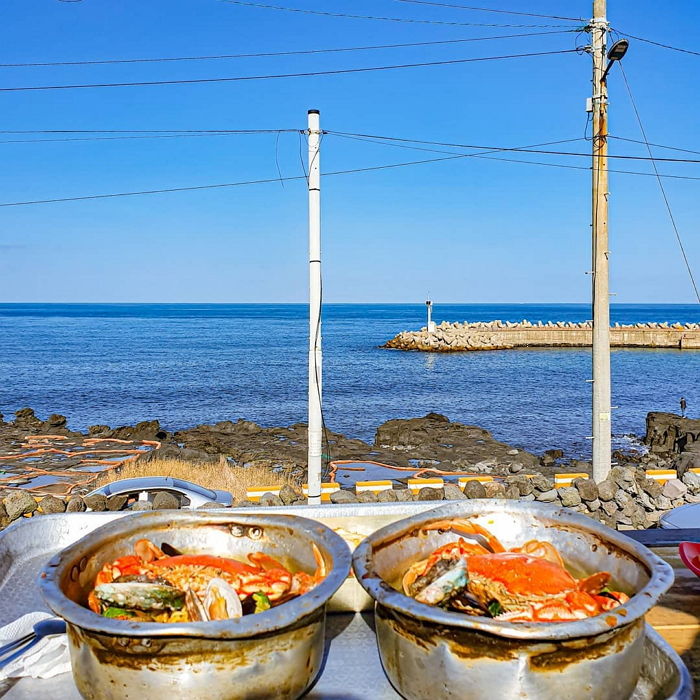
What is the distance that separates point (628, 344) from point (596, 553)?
71.2 meters

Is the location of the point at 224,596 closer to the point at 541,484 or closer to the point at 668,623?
the point at 668,623

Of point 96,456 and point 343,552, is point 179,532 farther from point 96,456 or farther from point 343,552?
point 96,456

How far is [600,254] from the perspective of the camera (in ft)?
33.3

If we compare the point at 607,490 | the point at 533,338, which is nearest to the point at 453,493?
the point at 607,490

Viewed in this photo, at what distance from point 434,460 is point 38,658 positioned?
17.7m

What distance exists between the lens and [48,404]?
1291 inches

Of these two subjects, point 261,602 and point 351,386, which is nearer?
point 261,602

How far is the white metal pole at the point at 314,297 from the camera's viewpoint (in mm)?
8156

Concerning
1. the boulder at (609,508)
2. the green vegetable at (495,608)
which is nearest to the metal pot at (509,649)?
the green vegetable at (495,608)

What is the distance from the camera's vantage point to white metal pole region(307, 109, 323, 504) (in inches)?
321

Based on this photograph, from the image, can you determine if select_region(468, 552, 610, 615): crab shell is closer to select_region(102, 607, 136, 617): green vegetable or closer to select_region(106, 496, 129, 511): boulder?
select_region(102, 607, 136, 617): green vegetable

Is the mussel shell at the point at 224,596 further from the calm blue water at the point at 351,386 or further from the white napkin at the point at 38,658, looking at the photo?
the calm blue water at the point at 351,386

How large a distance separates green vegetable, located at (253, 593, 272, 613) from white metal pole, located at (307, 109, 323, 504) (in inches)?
245

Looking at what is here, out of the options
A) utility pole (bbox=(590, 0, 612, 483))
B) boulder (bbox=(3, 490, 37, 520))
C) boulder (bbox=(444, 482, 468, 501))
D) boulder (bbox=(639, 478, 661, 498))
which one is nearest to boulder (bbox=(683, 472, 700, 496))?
boulder (bbox=(639, 478, 661, 498))
